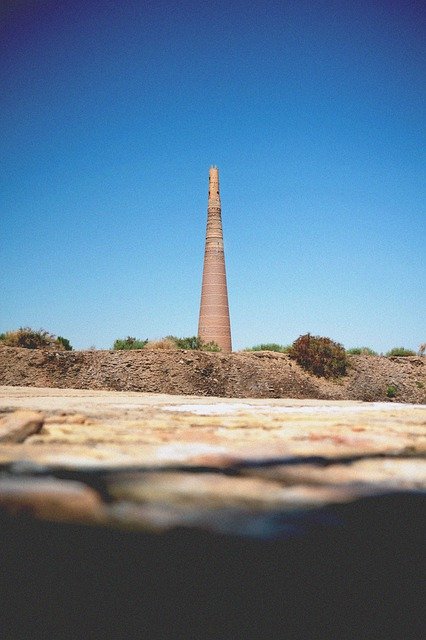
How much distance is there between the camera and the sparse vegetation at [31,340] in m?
14.6

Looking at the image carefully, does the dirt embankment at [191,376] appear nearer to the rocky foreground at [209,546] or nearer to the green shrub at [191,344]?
the green shrub at [191,344]

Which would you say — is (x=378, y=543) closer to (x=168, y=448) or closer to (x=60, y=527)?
(x=60, y=527)

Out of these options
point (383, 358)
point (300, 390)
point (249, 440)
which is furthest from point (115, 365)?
point (249, 440)

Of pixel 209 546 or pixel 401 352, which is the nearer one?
pixel 209 546

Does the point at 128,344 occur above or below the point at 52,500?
above

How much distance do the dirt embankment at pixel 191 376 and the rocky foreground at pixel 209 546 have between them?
461 inches

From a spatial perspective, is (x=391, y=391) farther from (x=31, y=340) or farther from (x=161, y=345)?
(x=31, y=340)

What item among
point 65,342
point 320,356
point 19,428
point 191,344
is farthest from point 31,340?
point 19,428

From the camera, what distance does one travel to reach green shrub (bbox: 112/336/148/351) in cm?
1550

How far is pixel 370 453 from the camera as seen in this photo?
923 millimetres

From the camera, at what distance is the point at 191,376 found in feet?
42.3

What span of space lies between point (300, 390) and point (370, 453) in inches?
515

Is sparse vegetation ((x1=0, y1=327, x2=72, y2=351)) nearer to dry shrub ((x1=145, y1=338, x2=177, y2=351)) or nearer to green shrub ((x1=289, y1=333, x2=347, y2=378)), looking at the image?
dry shrub ((x1=145, y1=338, x2=177, y2=351))

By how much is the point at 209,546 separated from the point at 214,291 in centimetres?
2214
